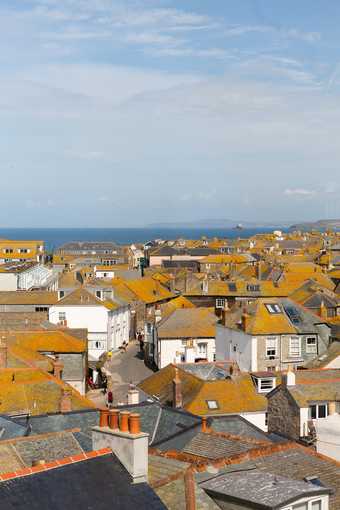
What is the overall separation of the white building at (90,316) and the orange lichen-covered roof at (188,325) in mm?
9328

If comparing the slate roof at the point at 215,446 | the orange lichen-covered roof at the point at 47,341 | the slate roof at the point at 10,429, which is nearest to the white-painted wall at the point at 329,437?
the slate roof at the point at 215,446

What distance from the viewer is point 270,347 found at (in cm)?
5388

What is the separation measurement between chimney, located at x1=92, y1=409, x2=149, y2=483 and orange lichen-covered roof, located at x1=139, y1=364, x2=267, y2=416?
20631mm

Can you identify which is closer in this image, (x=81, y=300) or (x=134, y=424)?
(x=134, y=424)

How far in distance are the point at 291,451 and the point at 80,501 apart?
852 cm

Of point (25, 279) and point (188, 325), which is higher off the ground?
point (25, 279)

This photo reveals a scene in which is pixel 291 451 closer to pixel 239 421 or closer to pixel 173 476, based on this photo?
pixel 173 476

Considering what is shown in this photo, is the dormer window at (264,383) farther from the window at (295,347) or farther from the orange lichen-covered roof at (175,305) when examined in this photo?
the orange lichen-covered roof at (175,305)

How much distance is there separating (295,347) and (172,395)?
19.9m

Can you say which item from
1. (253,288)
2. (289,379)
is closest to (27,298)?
(253,288)

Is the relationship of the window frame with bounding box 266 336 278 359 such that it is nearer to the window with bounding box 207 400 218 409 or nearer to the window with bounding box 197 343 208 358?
the window with bounding box 197 343 208 358

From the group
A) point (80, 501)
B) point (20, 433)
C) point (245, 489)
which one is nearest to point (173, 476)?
point (245, 489)

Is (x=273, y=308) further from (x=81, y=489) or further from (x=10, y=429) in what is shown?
(x=81, y=489)

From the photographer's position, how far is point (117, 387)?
5466 cm
